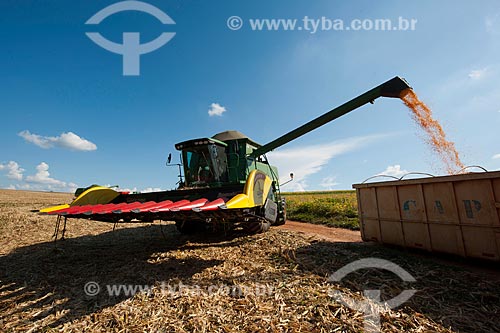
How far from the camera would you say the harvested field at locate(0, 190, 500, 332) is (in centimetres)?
263

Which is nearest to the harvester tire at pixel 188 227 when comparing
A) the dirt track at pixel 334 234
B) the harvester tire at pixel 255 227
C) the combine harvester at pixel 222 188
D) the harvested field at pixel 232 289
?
the combine harvester at pixel 222 188

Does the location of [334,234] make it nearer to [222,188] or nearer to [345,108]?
[345,108]

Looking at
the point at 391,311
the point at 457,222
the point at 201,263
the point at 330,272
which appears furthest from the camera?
the point at 201,263

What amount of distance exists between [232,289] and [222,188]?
2.21 metres

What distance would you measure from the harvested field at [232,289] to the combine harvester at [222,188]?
2.86 feet

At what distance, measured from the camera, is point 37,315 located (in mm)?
2965

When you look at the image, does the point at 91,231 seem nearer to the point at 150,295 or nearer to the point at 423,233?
the point at 150,295

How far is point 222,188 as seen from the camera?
205 inches

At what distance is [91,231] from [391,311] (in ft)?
32.2

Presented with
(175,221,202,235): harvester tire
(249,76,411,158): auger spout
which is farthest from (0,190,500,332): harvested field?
(249,76,411,158): auger spout

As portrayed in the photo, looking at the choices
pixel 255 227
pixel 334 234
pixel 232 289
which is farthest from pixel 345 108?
pixel 232 289

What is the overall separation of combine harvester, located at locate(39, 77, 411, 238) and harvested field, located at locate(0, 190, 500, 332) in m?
0.87

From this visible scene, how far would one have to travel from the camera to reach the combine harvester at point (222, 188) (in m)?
4.51

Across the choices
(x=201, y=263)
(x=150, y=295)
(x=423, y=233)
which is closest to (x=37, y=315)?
(x=150, y=295)
